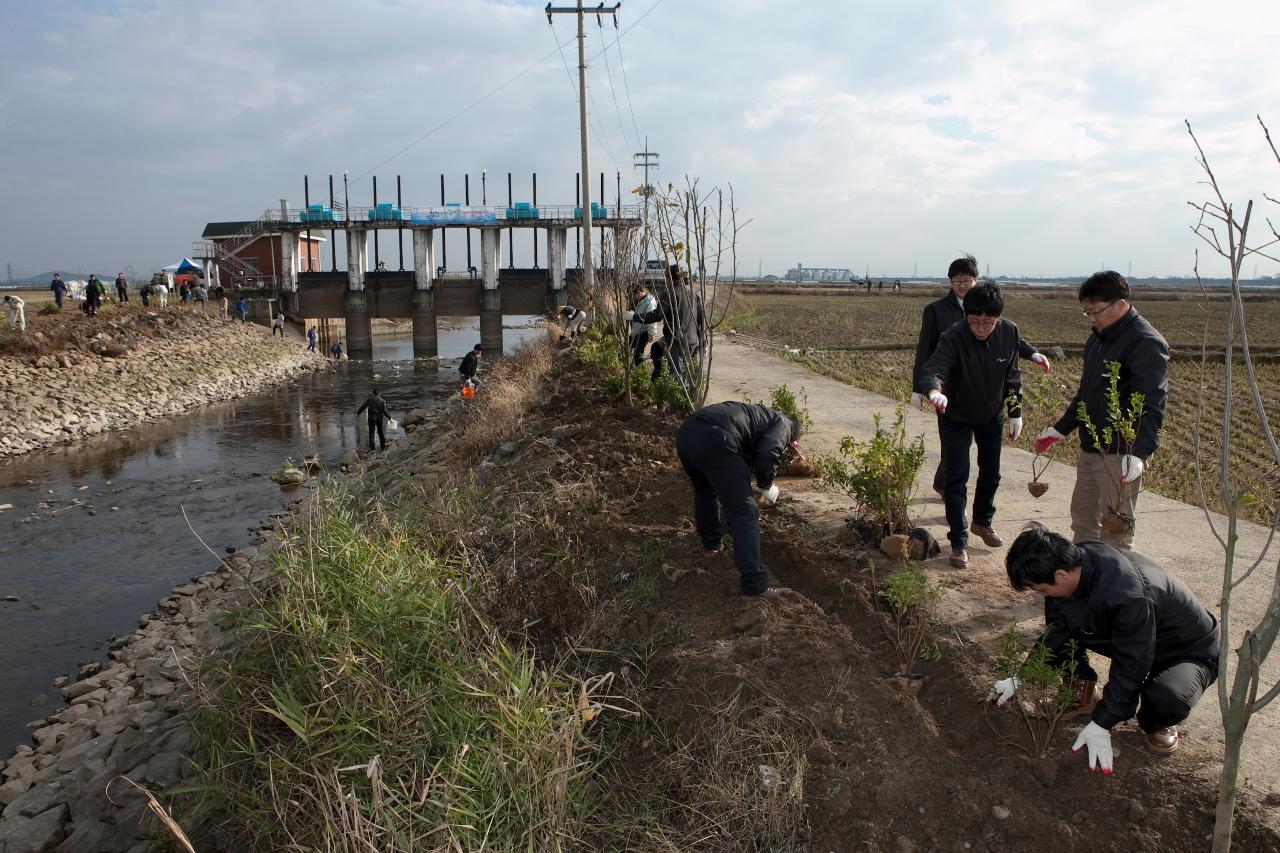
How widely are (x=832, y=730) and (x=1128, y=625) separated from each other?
118cm

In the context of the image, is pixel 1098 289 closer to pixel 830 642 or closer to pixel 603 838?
pixel 830 642

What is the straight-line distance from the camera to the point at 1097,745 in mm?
2939

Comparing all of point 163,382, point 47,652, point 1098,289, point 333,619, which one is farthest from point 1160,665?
point 163,382

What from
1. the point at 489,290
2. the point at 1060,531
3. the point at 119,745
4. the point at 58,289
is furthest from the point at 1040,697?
the point at 489,290

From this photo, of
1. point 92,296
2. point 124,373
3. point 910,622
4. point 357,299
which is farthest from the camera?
point 357,299

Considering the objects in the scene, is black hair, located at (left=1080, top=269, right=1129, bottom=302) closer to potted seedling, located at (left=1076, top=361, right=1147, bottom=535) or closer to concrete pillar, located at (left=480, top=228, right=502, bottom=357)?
potted seedling, located at (left=1076, top=361, right=1147, bottom=535)

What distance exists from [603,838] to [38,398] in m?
19.6

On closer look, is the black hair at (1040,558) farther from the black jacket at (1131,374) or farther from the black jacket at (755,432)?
the black jacket at (755,432)

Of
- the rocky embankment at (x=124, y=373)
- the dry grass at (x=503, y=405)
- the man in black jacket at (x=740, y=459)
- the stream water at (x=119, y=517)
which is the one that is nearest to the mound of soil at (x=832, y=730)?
the man in black jacket at (x=740, y=459)

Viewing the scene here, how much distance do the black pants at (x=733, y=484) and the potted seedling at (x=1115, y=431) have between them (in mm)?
1748

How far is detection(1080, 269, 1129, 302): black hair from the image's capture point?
4.31m

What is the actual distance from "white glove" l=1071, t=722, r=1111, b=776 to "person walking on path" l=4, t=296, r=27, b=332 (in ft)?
85.3

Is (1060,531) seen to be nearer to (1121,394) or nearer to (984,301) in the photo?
(1121,394)

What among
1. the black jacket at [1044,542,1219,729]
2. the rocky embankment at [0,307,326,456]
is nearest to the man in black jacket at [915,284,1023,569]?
the black jacket at [1044,542,1219,729]
